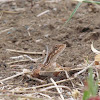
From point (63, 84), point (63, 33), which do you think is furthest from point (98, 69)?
point (63, 33)

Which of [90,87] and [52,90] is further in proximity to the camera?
[52,90]

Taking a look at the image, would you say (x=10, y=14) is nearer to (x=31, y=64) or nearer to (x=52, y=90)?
(x=31, y=64)

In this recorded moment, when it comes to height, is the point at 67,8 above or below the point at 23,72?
below

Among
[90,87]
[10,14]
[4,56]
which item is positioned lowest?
[10,14]

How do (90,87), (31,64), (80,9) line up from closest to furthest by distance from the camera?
(90,87)
(31,64)
(80,9)

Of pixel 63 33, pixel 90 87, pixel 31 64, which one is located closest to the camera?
pixel 90 87

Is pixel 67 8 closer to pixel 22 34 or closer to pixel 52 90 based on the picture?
pixel 22 34
